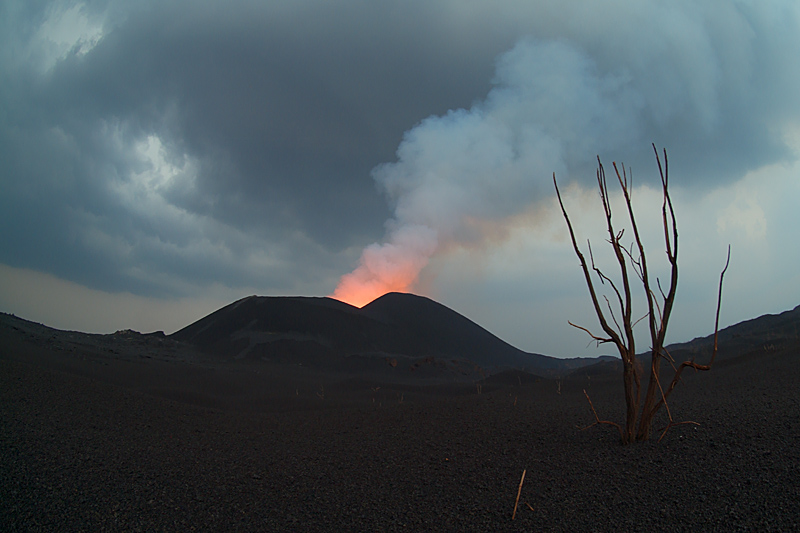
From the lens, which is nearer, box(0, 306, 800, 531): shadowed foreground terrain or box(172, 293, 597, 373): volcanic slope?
box(0, 306, 800, 531): shadowed foreground terrain

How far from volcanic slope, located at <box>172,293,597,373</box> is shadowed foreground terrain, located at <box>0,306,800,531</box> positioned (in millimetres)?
24307

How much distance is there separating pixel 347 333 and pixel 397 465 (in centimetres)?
3492

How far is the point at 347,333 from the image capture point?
40.9m

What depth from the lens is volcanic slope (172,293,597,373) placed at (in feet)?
114

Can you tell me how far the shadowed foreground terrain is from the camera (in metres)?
4.27

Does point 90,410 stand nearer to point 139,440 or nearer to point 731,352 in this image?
point 139,440

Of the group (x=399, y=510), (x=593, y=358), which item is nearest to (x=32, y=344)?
(x=399, y=510)

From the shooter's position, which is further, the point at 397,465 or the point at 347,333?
the point at 347,333

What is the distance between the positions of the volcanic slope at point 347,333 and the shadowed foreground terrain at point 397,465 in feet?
79.7

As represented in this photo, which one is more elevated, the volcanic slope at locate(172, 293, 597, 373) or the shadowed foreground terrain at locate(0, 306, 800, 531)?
the volcanic slope at locate(172, 293, 597, 373)

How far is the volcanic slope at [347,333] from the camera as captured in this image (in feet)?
114

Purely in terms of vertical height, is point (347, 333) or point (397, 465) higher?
point (347, 333)

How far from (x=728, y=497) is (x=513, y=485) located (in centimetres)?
203

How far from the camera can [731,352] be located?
19.3m
